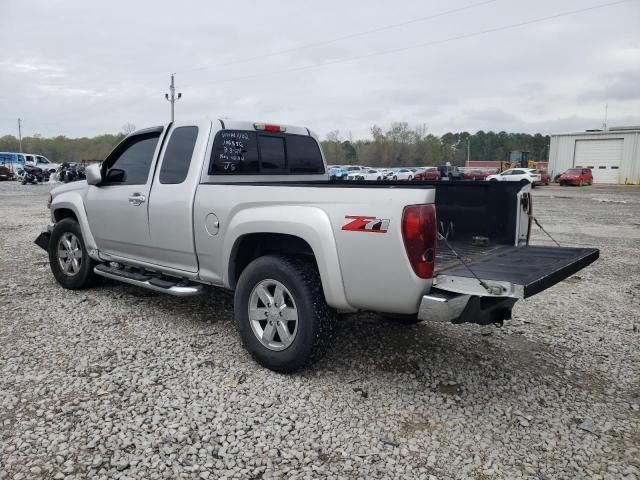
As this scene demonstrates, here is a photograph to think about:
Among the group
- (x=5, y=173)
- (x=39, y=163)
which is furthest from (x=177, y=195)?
(x=39, y=163)

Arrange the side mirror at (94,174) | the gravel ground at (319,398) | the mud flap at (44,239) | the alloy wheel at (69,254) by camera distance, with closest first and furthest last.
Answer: the gravel ground at (319,398) < the side mirror at (94,174) < the alloy wheel at (69,254) < the mud flap at (44,239)

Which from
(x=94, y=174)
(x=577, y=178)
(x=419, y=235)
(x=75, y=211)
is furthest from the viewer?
(x=577, y=178)

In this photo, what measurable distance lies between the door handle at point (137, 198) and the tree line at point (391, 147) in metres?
77.6

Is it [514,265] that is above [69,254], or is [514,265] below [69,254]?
above

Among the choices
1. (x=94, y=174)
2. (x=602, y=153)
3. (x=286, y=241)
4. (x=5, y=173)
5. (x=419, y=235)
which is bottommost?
(x=5, y=173)

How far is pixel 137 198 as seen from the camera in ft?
15.7

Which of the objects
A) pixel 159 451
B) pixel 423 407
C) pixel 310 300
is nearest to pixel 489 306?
pixel 423 407

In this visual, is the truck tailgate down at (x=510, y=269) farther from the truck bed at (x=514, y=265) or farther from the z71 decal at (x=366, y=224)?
the z71 decal at (x=366, y=224)

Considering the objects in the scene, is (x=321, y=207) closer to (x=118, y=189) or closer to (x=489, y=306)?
(x=489, y=306)

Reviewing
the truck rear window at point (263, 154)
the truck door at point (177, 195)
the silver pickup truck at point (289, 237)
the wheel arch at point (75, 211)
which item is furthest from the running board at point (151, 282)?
the truck rear window at point (263, 154)

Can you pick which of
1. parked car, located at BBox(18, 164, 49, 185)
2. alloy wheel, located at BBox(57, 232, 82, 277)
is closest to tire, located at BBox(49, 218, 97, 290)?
alloy wheel, located at BBox(57, 232, 82, 277)

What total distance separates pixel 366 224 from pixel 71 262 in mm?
4328

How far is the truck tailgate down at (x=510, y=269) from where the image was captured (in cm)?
291

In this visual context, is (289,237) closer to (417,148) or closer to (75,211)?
(75,211)
